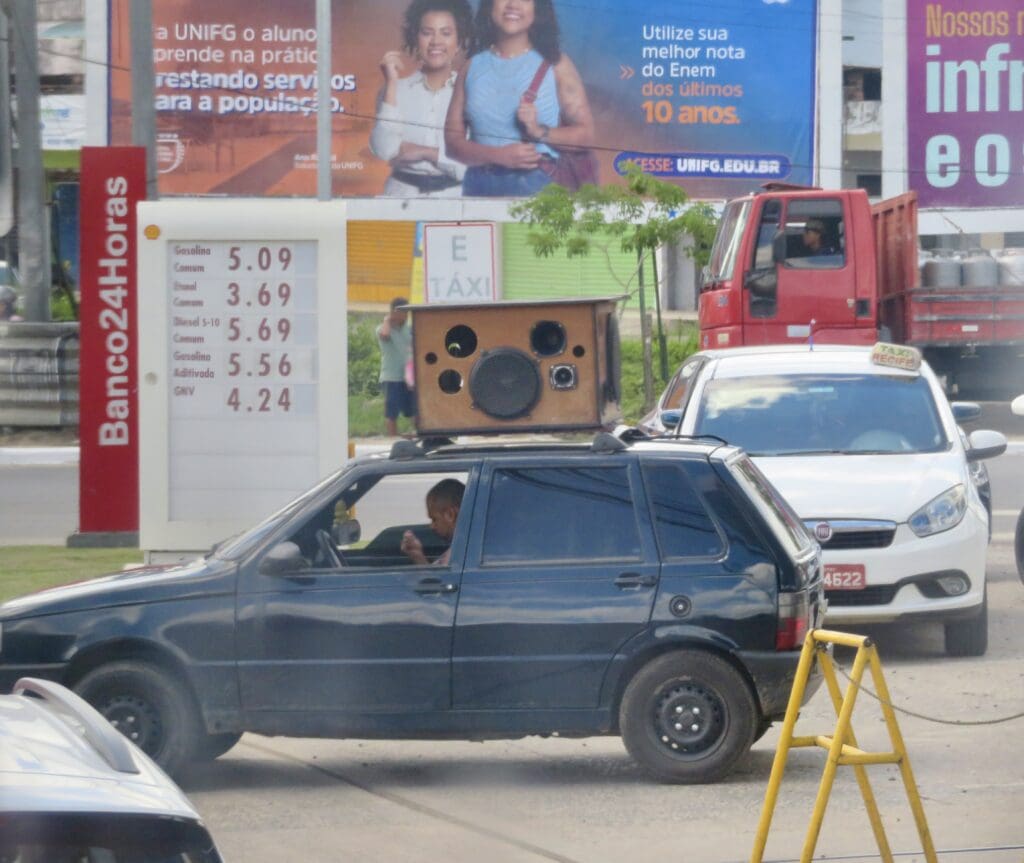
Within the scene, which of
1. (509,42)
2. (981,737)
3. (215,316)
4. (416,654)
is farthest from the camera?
(509,42)

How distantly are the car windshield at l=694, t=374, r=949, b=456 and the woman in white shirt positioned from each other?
88.2ft

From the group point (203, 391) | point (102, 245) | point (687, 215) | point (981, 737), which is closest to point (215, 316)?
point (203, 391)

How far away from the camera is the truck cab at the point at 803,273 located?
18.1 m

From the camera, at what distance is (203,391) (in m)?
11.7

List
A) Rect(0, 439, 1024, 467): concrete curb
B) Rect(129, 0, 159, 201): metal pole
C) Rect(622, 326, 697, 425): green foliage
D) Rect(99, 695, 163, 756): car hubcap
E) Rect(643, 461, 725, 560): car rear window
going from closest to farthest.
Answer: Rect(99, 695, 163, 756): car hubcap < Rect(643, 461, 725, 560): car rear window < Rect(129, 0, 159, 201): metal pole < Rect(0, 439, 1024, 467): concrete curb < Rect(622, 326, 697, 425): green foliage

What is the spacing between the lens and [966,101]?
37656 millimetres

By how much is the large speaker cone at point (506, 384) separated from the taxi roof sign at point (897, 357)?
4.14m

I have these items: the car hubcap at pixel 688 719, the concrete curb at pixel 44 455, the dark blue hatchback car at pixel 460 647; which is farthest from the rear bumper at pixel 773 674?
the concrete curb at pixel 44 455

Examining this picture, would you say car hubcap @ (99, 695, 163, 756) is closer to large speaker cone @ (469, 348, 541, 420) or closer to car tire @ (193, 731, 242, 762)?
car tire @ (193, 731, 242, 762)

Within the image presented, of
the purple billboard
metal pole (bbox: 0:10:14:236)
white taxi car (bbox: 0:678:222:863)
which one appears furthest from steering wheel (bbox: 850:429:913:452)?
the purple billboard

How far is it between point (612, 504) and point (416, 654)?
3.39 ft

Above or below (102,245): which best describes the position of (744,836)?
below

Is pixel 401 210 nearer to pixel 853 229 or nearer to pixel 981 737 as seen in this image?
pixel 853 229

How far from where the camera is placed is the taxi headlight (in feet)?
31.6
